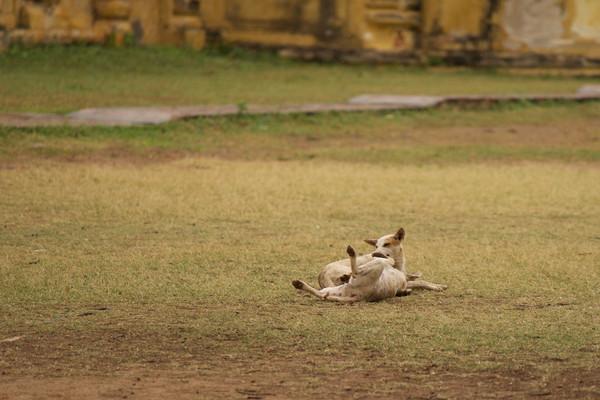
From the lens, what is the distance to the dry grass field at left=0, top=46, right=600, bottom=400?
3447mm

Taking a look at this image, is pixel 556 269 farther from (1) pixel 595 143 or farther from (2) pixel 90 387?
(1) pixel 595 143

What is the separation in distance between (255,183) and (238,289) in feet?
8.34

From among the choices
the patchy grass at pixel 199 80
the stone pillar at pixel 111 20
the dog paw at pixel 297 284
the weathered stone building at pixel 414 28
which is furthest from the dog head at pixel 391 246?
the weathered stone building at pixel 414 28

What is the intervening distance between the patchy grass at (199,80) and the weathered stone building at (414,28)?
23cm

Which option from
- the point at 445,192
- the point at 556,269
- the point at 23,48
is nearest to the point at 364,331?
the point at 556,269

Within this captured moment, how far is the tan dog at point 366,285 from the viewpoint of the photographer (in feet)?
13.7

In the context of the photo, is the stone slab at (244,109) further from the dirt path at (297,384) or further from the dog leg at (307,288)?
the dirt path at (297,384)

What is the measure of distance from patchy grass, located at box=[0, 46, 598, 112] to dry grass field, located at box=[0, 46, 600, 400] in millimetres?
1110

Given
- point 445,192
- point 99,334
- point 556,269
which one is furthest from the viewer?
point 445,192

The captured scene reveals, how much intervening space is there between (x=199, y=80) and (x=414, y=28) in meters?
2.81

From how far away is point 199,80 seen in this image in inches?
433

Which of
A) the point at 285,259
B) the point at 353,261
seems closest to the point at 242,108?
the point at 285,259

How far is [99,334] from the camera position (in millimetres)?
3830

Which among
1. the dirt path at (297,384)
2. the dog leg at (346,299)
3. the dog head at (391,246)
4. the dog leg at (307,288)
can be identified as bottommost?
the dog leg at (346,299)
